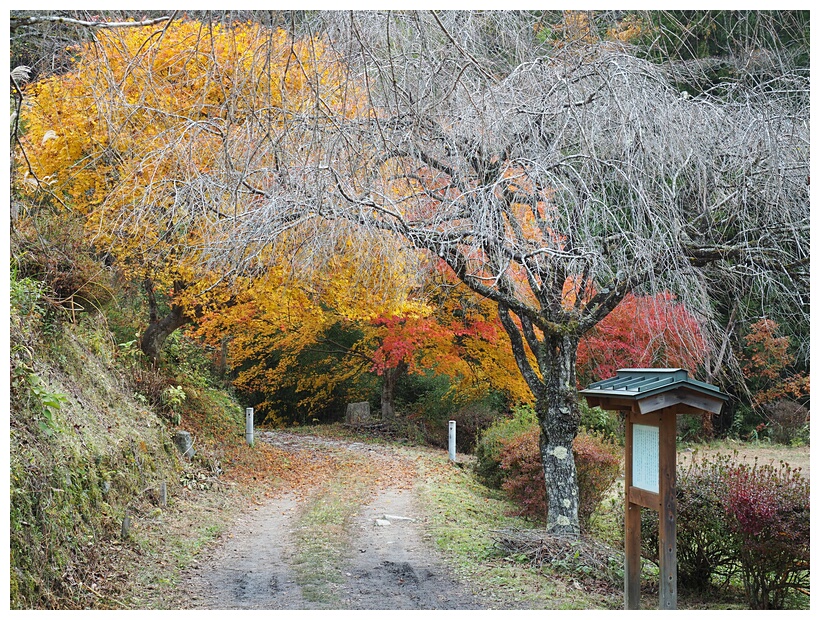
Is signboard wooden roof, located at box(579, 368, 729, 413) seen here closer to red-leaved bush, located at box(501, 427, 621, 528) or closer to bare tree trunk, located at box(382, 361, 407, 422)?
red-leaved bush, located at box(501, 427, 621, 528)

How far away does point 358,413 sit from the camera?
15.5m

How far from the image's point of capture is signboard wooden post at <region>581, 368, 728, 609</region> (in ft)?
14.1

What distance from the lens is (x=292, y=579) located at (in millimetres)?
5562

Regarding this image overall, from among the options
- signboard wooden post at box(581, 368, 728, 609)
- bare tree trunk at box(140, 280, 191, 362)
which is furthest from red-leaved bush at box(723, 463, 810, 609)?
bare tree trunk at box(140, 280, 191, 362)

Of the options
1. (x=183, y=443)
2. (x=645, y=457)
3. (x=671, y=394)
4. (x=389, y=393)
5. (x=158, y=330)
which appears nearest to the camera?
(x=671, y=394)

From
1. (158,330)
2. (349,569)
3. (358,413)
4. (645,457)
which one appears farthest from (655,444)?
(358,413)

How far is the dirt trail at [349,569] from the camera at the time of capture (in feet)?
16.7

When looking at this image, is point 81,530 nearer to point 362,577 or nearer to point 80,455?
point 80,455

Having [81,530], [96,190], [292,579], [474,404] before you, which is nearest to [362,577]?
[292,579]

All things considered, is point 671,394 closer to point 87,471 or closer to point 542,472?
point 542,472

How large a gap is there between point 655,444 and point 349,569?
8.81 feet

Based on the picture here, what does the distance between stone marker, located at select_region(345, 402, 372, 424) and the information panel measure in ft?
35.9

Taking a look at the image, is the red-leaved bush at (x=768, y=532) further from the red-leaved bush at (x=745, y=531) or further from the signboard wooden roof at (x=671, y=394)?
the signboard wooden roof at (x=671, y=394)
